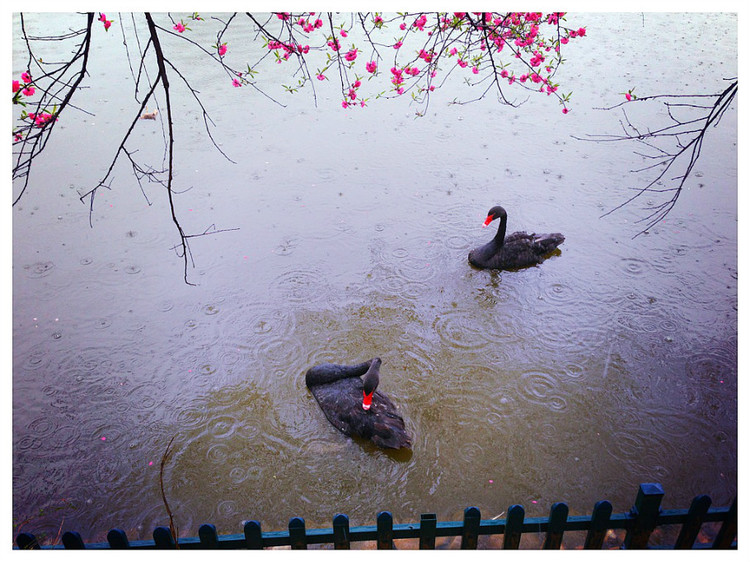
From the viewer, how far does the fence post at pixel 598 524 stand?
2586 millimetres

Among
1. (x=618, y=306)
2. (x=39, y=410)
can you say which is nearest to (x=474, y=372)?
(x=618, y=306)

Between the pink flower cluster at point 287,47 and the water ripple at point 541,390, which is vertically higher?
the pink flower cluster at point 287,47

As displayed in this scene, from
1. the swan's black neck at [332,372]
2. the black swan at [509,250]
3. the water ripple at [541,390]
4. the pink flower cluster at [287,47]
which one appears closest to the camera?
the pink flower cluster at [287,47]

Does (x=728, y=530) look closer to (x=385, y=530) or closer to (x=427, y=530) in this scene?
(x=427, y=530)

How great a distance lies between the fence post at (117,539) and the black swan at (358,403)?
171 centimetres

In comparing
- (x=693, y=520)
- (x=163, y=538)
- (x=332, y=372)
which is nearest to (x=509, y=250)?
(x=332, y=372)

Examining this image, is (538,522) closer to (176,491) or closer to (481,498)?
(481,498)

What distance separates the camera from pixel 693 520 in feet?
8.79

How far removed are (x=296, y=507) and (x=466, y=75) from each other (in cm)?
853

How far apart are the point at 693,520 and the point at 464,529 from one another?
3.85ft

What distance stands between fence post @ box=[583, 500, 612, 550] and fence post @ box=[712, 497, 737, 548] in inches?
23.8

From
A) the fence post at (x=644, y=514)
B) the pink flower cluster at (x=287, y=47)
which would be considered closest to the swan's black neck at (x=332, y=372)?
the fence post at (x=644, y=514)

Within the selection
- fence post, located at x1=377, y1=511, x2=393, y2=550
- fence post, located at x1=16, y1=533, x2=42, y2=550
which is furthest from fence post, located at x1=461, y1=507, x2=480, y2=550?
fence post, located at x1=16, y1=533, x2=42, y2=550

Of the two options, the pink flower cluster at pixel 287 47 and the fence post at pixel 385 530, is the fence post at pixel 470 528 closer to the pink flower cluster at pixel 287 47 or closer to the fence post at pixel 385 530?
the fence post at pixel 385 530
